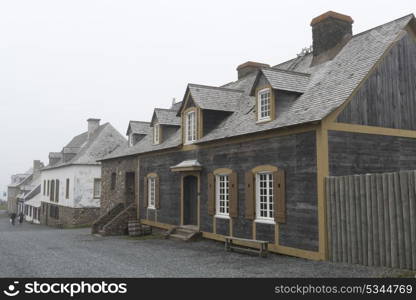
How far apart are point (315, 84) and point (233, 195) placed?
4978 millimetres

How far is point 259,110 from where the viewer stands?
14531 mm

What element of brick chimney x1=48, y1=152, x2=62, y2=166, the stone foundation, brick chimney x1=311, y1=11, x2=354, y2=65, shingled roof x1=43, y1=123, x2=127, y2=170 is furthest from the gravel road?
brick chimney x1=48, y1=152, x2=62, y2=166

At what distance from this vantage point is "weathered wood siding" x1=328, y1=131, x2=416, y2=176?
38.1 ft

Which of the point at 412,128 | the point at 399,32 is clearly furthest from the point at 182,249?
the point at 399,32

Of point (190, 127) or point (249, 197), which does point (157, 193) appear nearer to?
point (190, 127)

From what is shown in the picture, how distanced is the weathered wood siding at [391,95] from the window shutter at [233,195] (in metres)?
4.67

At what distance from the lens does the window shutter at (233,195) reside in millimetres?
14680

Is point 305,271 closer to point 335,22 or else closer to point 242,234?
point 242,234

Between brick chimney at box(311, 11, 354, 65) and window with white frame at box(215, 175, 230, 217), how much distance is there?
601cm

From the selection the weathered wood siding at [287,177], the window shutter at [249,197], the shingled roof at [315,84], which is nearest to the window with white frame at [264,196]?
the window shutter at [249,197]

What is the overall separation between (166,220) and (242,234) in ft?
20.1

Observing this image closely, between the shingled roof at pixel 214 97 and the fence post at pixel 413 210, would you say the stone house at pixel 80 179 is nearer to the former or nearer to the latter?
the shingled roof at pixel 214 97

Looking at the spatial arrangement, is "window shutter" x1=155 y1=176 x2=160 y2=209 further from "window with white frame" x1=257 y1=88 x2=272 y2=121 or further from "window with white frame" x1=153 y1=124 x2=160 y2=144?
"window with white frame" x1=257 y1=88 x2=272 y2=121

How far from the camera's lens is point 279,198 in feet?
41.0
